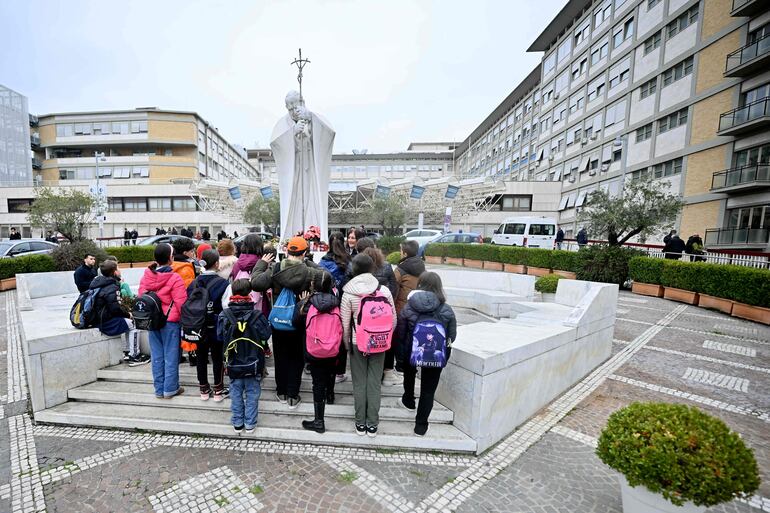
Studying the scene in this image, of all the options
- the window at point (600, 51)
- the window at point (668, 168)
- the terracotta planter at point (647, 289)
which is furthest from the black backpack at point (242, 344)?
the window at point (600, 51)

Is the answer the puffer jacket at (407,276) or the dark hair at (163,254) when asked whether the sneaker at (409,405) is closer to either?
the puffer jacket at (407,276)

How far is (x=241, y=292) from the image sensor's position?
325 centimetres

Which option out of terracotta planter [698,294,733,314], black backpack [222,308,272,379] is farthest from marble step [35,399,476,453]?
terracotta planter [698,294,733,314]

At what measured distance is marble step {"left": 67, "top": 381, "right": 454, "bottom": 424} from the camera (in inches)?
145

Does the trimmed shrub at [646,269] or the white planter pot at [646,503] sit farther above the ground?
the trimmed shrub at [646,269]

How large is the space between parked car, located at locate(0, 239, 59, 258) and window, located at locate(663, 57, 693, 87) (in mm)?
33228

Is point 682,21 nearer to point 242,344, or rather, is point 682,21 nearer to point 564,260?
point 564,260

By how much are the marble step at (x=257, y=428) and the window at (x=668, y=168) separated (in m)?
25.2

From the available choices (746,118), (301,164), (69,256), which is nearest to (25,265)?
(69,256)

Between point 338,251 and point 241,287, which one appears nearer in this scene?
point 241,287

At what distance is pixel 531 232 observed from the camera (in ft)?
67.1

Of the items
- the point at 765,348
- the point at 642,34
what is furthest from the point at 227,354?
the point at 642,34

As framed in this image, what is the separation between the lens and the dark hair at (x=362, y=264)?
3.25 meters

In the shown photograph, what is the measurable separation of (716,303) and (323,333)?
37.7 ft
